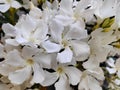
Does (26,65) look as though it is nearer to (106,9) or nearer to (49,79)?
(49,79)

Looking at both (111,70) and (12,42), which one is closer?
(12,42)

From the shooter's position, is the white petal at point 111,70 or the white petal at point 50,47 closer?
the white petal at point 50,47

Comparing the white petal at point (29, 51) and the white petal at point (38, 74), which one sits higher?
the white petal at point (29, 51)

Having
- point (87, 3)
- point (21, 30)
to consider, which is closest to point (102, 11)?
point (87, 3)

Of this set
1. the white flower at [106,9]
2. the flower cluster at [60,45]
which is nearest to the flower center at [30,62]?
the flower cluster at [60,45]

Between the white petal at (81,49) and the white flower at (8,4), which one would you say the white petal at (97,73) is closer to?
the white petal at (81,49)

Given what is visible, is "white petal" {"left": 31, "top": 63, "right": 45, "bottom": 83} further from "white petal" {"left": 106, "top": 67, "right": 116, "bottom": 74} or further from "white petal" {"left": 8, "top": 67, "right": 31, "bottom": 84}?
"white petal" {"left": 106, "top": 67, "right": 116, "bottom": 74}

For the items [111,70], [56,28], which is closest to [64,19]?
[56,28]

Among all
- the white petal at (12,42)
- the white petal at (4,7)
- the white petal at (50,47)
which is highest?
the white petal at (4,7)
